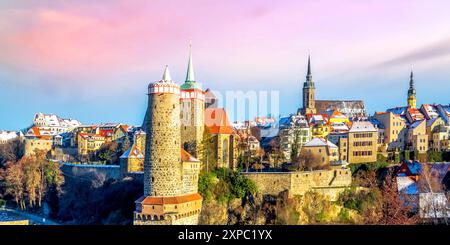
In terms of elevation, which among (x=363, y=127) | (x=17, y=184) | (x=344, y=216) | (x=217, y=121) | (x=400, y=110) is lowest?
(x=344, y=216)

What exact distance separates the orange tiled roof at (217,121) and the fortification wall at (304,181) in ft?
6.46

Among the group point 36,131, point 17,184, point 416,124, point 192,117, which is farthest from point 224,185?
point 36,131

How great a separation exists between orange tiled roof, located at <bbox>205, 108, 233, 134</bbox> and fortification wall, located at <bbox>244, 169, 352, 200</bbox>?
1968mm

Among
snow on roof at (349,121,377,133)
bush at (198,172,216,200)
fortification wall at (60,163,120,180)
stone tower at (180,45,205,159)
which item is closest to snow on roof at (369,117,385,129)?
snow on roof at (349,121,377,133)

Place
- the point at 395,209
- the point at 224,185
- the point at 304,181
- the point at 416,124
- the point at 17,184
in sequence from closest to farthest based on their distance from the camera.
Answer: the point at 395,209 → the point at 224,185 → the point at 304,181 → the point at 416,124 → the point at 17,184

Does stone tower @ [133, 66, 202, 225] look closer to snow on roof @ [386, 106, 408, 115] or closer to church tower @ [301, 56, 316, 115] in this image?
snow on roof @ [386, 106, 408, 115]

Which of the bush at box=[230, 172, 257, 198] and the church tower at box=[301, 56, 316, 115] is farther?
the church tower at box=[301, 56, 316, 115]

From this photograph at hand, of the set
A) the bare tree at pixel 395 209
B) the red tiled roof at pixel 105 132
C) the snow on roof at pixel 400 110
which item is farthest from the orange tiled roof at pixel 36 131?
the snow on roof at pixel 400 110

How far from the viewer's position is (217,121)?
1558cm

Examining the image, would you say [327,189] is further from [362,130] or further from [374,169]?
[362,130]

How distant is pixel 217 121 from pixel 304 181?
3.65m

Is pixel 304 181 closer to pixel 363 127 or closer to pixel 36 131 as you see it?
pixel 363 127

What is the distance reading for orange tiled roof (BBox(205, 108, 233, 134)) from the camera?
15367mm
